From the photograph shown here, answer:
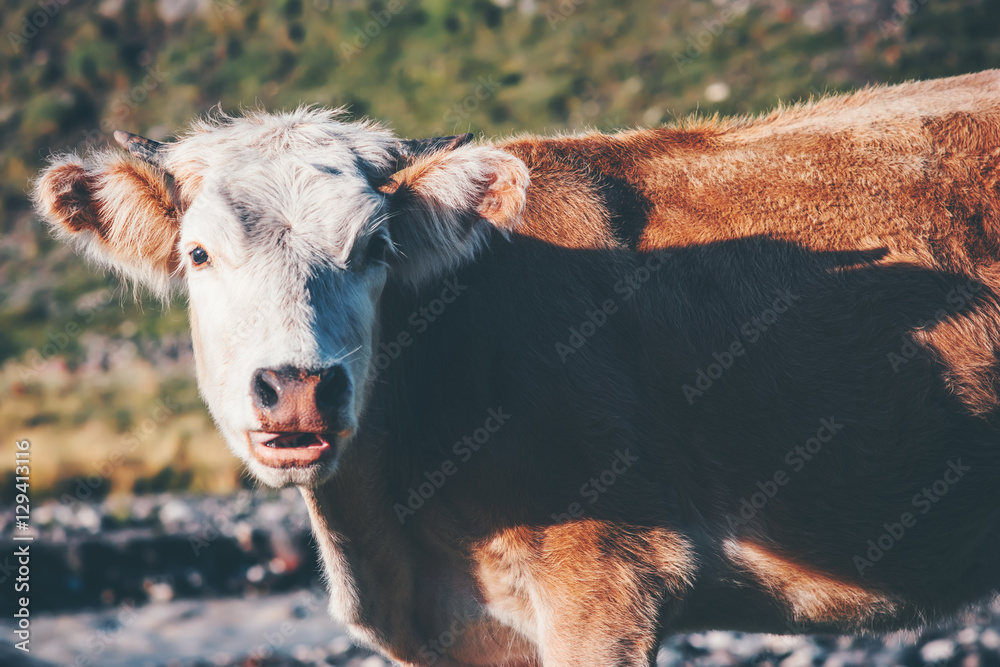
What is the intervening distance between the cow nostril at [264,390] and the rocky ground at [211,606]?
4.46 metres

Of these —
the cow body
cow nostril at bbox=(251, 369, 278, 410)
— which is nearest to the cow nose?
cow nostril at bbox=(251, 369, 278, 410)

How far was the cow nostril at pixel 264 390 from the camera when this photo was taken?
3254mm

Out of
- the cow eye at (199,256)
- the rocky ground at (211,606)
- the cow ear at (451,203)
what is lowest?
the rocky ground at (211,606)

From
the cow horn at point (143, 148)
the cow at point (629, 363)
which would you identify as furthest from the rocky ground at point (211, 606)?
the cow horn at point (143, 148)

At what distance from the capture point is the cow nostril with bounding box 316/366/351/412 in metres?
3.28

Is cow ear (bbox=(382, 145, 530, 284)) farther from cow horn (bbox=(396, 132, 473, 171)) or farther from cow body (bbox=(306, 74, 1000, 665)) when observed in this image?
cow body (bbox=(306, 74, 1000, 665))

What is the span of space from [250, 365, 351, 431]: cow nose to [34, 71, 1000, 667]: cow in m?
0.43

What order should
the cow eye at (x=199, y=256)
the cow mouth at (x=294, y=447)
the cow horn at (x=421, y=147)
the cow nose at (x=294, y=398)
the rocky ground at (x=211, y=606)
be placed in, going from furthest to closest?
1. the rocky ground at (x=211, y=606)
2. the cow horn at (x=421, y=147)
3. the cow eye at (x=199, y=256)
4. the cow mouth at (x=294, y=447)
5. the cow nose at (x=294, y=398)

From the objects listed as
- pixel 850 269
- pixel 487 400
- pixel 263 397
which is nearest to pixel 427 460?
pixel 487 400

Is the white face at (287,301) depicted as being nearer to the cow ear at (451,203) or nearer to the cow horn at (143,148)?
the cow ear at (451,203)

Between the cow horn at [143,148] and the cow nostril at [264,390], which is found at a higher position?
the cow horn at [143,148]

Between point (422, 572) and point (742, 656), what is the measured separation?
3705mm

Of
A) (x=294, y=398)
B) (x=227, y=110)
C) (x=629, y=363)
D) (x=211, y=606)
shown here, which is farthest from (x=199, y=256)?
(x=227, y=110)

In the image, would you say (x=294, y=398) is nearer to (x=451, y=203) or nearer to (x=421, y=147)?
(x=451, y=203)
